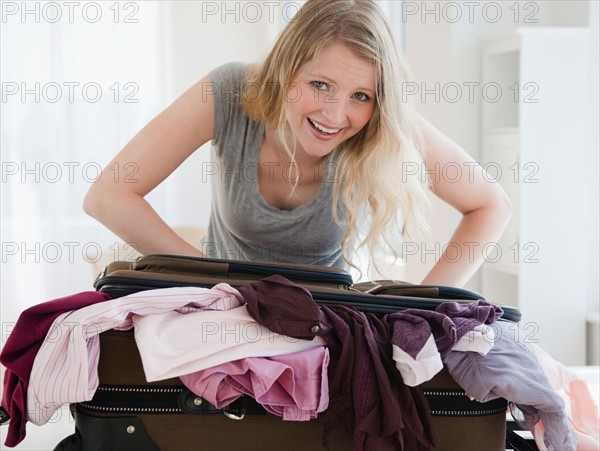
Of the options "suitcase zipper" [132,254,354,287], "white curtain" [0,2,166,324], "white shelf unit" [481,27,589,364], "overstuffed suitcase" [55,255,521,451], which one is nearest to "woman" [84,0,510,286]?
"suitcase zipper" [132,254,354,287]

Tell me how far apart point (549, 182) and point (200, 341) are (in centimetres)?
215

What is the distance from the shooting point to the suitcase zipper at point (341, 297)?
39.8 inches

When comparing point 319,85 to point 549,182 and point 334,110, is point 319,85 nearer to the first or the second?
point 334,110

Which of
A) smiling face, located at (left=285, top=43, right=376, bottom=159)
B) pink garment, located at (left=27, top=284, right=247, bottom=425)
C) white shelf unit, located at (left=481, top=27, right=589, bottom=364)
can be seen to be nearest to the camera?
pink garment, located at (left=27, top=284, right=247, bottom=425)

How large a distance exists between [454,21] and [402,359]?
2286 mm

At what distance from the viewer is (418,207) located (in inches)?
63.6

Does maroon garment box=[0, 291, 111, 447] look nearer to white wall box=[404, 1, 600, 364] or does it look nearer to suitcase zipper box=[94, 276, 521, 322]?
suitcase zipper box=[94, 276, 521, 322]

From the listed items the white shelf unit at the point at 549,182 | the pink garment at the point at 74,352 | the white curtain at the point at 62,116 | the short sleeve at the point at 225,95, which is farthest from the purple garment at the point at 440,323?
the white curtain at the point at 62,116

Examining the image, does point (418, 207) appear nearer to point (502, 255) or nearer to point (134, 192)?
point (134, 192)

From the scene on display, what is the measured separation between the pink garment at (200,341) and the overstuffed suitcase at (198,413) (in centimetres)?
4

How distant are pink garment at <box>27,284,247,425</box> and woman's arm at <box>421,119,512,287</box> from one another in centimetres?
73

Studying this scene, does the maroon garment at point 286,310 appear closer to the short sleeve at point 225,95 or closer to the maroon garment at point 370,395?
the maroon garment at point 370,395

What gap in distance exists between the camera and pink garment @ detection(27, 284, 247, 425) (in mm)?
917

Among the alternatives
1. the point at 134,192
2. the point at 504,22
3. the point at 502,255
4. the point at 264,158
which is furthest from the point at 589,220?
the point at 134,192
